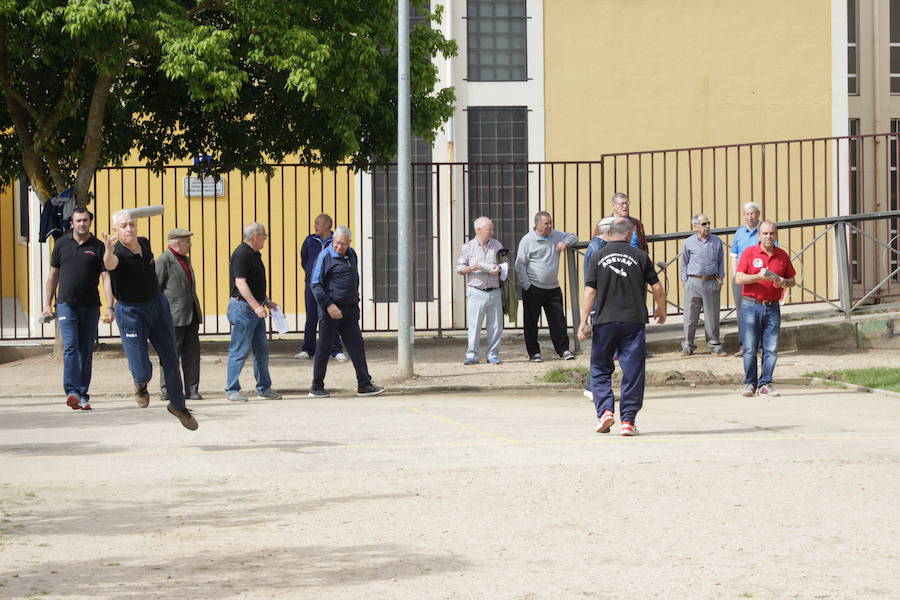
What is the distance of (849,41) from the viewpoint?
82.7 ft

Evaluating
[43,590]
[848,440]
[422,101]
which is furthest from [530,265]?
[43,590]

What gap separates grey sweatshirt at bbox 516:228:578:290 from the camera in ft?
52.7

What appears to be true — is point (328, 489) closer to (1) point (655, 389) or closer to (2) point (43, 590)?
(2) point (43, 590)

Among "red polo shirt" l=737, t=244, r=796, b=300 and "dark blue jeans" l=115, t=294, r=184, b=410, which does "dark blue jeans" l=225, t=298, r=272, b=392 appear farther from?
"red polo shirt" l=737, t=244, r=796, b=300

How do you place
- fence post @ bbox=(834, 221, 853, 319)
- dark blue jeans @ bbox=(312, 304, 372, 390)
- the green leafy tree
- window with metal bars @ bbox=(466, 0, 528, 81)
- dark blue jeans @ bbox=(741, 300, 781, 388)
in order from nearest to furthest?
dark blue jeans @ bbox=(741, 300, 781, 388) < dark blue jeans @ bbox=(312, 304, 372, 390) < the green leafy tree < fence post @ bbox=(834, 221, 853, 319) < window with metal bars @ bbox=(466, 0, 528, 81)

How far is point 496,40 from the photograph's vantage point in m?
23.5

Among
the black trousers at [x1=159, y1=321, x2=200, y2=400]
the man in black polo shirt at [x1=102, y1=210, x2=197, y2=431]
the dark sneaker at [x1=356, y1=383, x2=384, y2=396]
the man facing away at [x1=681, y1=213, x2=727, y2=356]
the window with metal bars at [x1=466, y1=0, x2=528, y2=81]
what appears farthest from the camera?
the window with metal bars at [x1=466, y1=0, x2=528, y2=81]

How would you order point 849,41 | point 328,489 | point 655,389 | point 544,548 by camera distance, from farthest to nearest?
point 849,41 < point 655,389 < point 328,489 < point 544,548

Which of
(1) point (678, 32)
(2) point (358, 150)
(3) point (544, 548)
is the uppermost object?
(1) point (678, 32)

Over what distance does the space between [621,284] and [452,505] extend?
3.53 meters

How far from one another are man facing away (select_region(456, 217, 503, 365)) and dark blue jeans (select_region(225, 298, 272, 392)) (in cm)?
324

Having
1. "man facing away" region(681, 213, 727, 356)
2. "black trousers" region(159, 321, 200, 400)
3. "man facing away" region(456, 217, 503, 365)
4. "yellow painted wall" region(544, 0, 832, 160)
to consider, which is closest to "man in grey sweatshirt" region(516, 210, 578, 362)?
"man facing away" region(456, 217, 503, 365)

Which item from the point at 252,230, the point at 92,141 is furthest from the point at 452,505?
the point at 92,141

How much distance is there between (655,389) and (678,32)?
11351 millimetres
